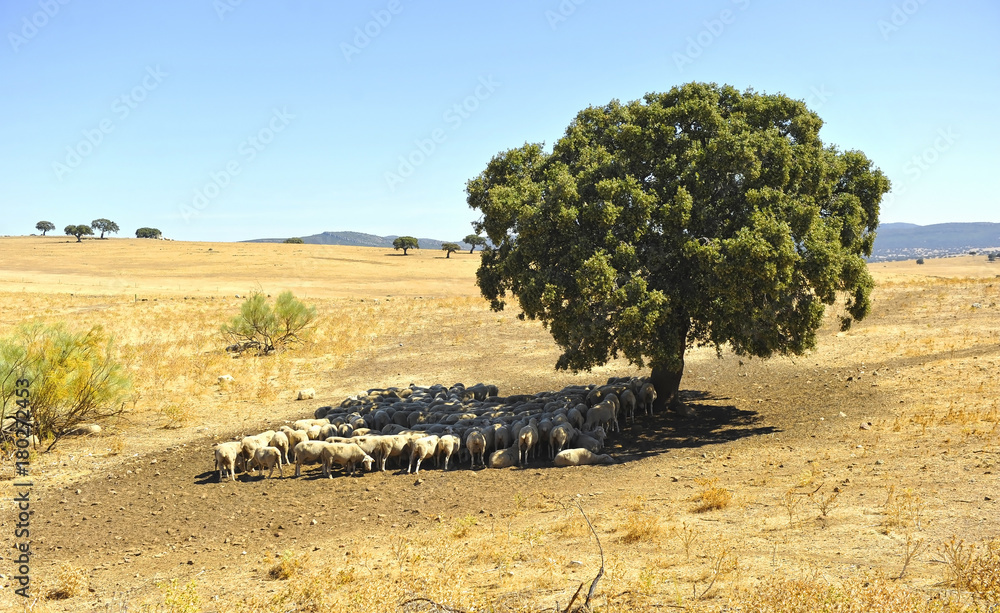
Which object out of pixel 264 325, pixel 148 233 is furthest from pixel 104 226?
pixel 264 325

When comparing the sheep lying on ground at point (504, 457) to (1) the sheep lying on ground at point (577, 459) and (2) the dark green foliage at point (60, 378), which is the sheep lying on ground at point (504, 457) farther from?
(2) the dark green foliage at point (60, 378)

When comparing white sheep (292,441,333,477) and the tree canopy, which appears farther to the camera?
the tree canopy

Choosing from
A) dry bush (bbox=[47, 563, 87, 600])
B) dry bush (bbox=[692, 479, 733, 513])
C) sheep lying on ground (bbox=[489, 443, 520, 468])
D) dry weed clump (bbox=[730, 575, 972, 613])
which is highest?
dry weed clump (bbox=[730, 575, 972, 613])

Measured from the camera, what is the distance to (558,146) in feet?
57.7

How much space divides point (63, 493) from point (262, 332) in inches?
733

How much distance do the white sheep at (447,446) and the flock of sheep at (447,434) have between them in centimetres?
2

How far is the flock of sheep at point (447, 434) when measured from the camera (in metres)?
13.7

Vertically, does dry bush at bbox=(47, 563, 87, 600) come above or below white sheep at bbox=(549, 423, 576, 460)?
below

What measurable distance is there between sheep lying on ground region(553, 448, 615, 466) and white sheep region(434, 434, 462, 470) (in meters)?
2.30

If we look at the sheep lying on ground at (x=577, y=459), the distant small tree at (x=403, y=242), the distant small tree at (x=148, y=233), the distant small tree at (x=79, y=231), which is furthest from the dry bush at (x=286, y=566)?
the distant small tree at (x=148, y=233)

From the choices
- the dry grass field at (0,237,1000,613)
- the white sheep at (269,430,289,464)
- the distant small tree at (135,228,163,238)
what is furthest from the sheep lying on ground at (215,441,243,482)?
the distant small tree at (135,228,163,238)

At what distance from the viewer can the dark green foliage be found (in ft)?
50.0

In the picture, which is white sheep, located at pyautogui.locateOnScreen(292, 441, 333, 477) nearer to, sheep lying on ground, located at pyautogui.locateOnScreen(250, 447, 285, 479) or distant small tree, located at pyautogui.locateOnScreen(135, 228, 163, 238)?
sheep lying on ground, located at pyautogui.locateOnScreen(250, 447, 285, 479)

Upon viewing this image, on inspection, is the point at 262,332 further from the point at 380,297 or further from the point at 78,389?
the point at 380,297
